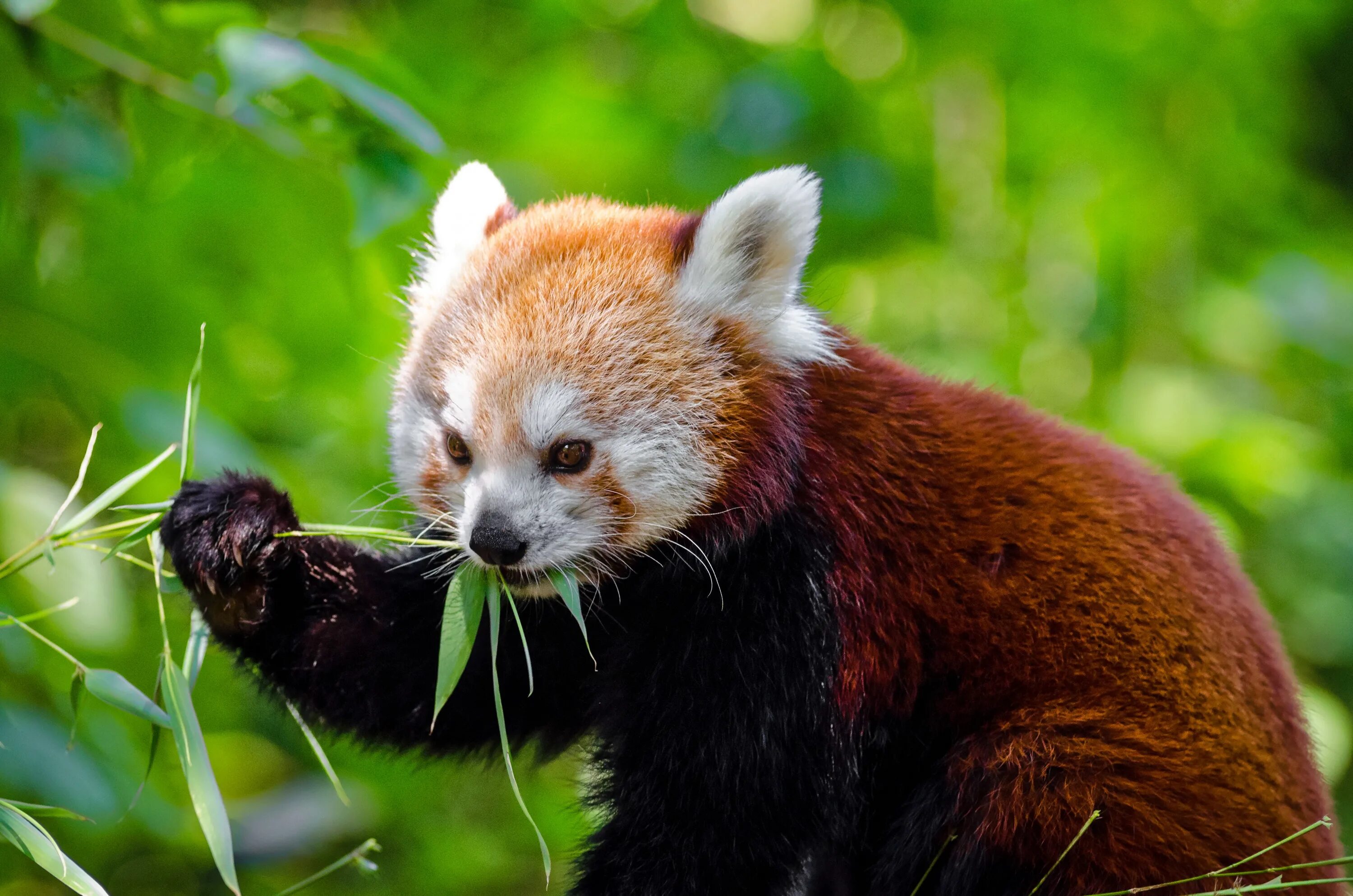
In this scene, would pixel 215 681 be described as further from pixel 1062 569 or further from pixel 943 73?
pixel 943 73

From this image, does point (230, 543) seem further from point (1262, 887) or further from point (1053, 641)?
point (1262, 887)

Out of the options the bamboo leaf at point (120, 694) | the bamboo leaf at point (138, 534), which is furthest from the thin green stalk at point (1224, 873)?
the bamboo leaf at point (138, 534)

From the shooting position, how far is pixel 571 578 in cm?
256

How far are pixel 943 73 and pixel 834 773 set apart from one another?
4534 mm

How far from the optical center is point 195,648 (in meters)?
2.75

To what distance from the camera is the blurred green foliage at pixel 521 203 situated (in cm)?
337

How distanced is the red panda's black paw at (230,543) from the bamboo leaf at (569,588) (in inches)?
27.5

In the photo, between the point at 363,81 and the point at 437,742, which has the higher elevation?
the point at 363,81

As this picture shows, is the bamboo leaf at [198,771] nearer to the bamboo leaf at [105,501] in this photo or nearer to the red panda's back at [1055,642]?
the bamboo leaf at [105,501]

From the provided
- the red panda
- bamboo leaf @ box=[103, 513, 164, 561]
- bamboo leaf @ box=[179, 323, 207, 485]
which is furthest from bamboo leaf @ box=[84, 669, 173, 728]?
the red panda

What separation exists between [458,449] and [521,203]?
2647mm

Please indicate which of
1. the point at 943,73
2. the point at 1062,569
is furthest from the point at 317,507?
the point at 943,73

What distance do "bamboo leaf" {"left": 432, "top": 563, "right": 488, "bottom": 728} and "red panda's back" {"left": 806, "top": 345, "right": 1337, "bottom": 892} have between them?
0.75 m

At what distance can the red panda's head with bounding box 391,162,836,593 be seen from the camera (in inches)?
103
